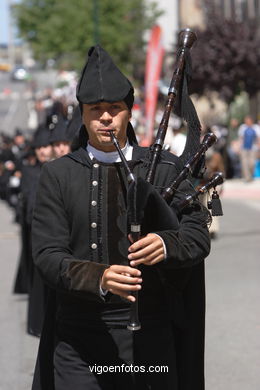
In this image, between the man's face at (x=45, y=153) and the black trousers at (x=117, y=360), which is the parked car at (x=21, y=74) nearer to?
the man's face at (x=45, y=153)

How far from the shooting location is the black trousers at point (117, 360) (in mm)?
3684

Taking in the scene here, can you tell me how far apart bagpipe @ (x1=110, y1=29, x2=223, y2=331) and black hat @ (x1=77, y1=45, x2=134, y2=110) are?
0.15 metres

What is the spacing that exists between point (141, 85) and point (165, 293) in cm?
3626

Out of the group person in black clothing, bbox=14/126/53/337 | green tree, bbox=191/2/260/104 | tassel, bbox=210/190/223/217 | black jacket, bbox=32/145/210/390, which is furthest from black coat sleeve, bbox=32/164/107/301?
green tree, bbox=191/2/260/104

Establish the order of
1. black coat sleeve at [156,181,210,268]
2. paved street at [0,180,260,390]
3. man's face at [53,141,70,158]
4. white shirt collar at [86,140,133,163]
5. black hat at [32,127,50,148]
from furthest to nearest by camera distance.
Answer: black hat at [32,127,50,148], man's face at [53,141,70,158], paved street at [0,180,260,390], white shirt collar at [86,140,133,163], black coat sleeve at [156,181,210,268]

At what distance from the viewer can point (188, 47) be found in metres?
4.02

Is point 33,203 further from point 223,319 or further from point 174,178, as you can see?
point 174,178

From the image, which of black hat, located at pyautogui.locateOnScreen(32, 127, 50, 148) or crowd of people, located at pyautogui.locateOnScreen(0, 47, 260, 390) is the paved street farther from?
crowd of people, located at pyautogui.locateOnScreen(0, 47, 260, 390)

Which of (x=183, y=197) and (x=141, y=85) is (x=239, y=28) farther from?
(x=183, y=197)

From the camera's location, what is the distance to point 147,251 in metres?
3.38

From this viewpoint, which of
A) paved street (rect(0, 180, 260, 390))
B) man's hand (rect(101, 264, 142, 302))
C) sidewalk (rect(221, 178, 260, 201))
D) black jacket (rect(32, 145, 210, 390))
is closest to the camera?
man's hand (rect(101, 264, 142, 302))

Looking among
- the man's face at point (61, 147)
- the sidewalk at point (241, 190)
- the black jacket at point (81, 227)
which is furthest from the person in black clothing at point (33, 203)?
the sidewalk at point (241, 190)

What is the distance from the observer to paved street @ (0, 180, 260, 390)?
21.9ft

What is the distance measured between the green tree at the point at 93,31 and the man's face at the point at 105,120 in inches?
1241
